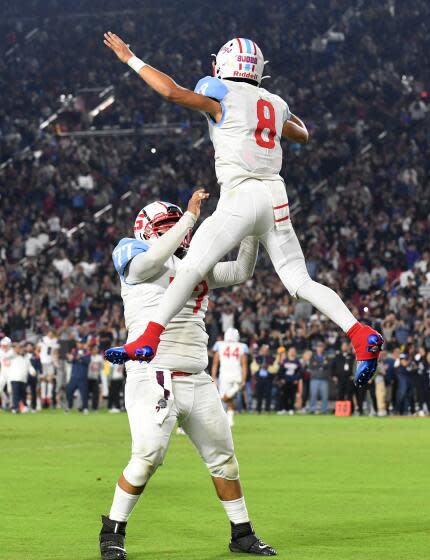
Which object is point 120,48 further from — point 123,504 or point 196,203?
point 123,504

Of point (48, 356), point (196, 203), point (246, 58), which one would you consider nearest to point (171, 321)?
point (196, 203)

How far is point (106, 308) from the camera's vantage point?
3781 centimetres

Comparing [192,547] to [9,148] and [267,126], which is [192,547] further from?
[9,148]

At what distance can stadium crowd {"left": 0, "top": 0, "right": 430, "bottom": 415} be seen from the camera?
3325cm

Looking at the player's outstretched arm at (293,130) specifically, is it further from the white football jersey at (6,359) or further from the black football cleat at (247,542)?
the white football jersey at (6,359)

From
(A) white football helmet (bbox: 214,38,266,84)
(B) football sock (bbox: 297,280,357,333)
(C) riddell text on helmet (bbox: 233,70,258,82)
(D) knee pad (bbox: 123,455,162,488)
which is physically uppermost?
(A) white football helmet (bbox: 214,38,266,84)

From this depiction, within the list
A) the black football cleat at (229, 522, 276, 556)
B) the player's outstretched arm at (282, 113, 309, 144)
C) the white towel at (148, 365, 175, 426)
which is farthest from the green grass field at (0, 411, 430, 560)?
the player's outstretched arm at (282, 113, 309, 144)

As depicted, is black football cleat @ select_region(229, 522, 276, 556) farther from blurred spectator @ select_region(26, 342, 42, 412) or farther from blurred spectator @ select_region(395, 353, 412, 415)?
blurred spectator @ select_region(26, 342, 42, 412)

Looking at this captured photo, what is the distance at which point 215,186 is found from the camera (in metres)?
43.2

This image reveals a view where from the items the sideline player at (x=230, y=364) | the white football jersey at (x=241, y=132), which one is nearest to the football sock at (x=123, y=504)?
the white football jersey at (x=241, y=132)

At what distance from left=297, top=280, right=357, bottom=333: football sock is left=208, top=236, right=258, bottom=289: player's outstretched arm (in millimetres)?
616

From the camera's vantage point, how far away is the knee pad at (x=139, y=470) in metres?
8.34

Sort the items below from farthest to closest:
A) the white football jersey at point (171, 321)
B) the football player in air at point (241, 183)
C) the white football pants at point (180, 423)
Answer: the white football jersey at point (171, 321), the white football pants at point (180, 423), the football player in air at point (241, 183)

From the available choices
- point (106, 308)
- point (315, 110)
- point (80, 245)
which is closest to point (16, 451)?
point (106, 308)
